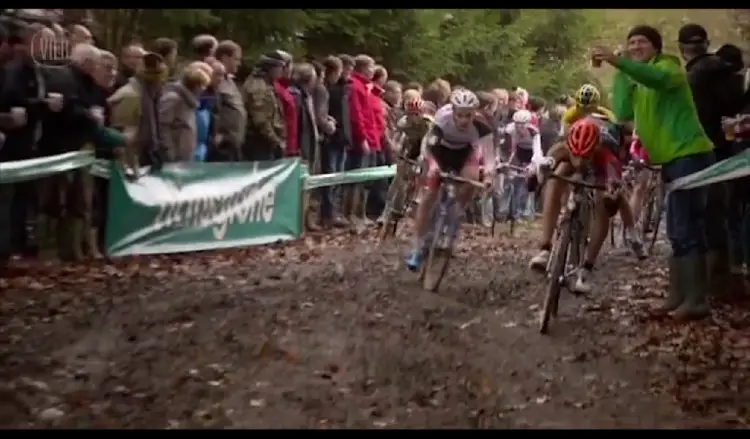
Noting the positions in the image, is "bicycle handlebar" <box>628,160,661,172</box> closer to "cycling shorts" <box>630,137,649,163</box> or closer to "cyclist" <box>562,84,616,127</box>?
"cycling shorts" <box>630,137,649,163</box>

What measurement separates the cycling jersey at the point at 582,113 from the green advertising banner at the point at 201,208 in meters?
Result: 1.11

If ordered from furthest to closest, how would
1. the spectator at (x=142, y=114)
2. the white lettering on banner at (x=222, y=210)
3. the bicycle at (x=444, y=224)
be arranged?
the bicycle at (x=444, y=224), the white lettering on banner at (x=222, y=210), the spectator at (x=142, y=114)

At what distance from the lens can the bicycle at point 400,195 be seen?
15.8 feet

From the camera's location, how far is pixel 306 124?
470cm

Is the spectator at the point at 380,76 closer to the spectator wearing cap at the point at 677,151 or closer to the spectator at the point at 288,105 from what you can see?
the spectator at the point at 288,105

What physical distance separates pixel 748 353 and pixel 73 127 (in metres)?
2.01

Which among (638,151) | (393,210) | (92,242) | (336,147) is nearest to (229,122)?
(336,147)

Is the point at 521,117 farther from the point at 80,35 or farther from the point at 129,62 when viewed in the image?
the point at 80,35

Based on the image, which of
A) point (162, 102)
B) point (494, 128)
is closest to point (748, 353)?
point (494, 128)

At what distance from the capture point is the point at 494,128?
4398 mm

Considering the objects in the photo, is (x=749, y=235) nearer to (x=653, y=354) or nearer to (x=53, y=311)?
(x=653, y=354)

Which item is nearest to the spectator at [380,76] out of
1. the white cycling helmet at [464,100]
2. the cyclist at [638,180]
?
the white cycling helmet at [464,100]

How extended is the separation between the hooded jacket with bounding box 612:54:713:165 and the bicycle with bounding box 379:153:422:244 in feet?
3.43

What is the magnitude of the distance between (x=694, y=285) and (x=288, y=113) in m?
1.51
